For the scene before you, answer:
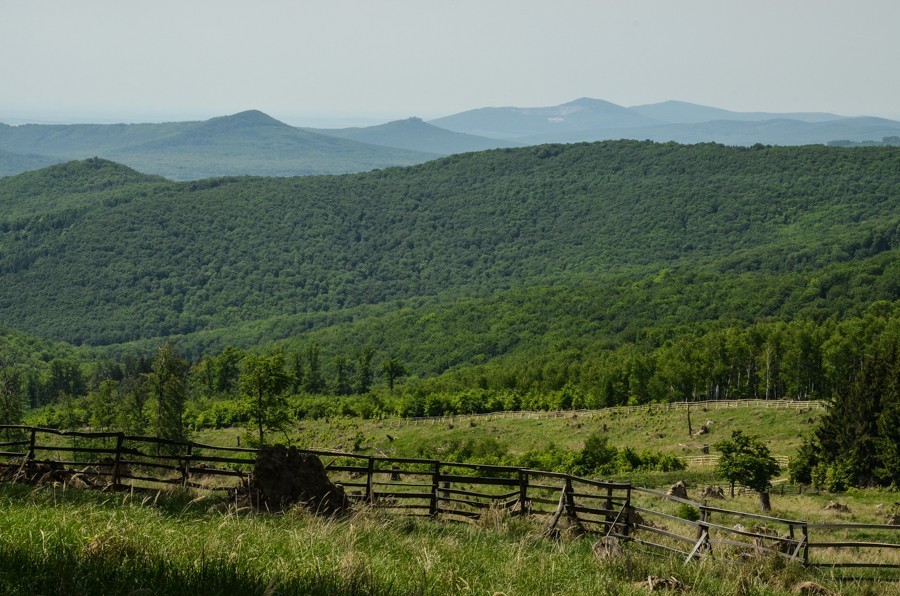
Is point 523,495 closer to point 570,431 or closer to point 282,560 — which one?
point 282,560

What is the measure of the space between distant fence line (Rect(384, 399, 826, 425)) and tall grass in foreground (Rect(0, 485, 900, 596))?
47.0 metres

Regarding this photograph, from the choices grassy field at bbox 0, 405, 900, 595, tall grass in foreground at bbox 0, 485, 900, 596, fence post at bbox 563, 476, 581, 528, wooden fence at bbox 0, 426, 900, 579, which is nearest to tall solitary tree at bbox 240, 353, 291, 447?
wooden fence at bbox 0, 426, 900, 579

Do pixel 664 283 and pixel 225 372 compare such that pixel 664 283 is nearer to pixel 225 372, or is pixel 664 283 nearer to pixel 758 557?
pixel 225 372

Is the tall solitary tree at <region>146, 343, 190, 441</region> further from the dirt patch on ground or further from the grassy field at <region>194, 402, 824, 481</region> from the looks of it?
the dirt patch on ground

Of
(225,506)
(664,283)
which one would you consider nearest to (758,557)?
(225,506)

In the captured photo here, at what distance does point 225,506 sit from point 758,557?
279 inches

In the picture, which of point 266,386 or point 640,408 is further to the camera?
point 640,408

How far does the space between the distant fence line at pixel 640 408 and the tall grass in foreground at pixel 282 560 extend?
47.0 m

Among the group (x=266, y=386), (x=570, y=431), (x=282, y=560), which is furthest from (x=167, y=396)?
(x=282, y=560)

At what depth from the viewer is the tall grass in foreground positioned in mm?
6934

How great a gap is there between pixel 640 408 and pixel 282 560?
60031 mm

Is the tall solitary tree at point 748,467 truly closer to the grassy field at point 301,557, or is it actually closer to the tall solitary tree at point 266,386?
the grassy field at point 301,557

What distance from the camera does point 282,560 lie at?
7609 millimetres

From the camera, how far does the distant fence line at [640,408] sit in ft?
187
